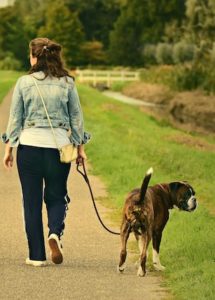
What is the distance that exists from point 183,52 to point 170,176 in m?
70.6

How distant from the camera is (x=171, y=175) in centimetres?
1650

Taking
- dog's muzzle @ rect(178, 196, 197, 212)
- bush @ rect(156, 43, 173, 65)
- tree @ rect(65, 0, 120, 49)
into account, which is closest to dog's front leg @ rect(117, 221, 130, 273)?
dog's muzzle @ rect(178, 196, 197, 212)

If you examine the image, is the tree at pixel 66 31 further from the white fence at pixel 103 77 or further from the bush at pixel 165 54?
the white fence at pixel 103 77

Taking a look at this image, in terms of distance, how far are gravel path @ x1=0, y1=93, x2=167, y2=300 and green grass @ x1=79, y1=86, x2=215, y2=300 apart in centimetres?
32

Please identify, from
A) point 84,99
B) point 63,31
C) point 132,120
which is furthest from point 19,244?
point 63,31

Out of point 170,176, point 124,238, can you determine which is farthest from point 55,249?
point 170,176

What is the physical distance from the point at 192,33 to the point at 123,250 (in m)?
68.0

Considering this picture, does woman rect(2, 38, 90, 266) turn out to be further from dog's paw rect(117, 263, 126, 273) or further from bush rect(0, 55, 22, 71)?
bush rect(0, 55, 22, 71)

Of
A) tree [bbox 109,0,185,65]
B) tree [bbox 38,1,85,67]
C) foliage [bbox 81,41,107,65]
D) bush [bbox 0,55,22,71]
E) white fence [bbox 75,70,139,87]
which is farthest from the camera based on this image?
foliage [bbox 81,41,107,65]

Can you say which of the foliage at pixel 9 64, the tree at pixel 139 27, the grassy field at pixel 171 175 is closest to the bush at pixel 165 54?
the tree at pixel 139 27

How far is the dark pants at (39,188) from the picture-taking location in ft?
28.6

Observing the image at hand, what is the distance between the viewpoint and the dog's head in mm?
8945

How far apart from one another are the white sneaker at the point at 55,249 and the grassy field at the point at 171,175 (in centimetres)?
86

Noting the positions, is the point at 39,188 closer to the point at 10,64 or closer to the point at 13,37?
the point at 10,64
